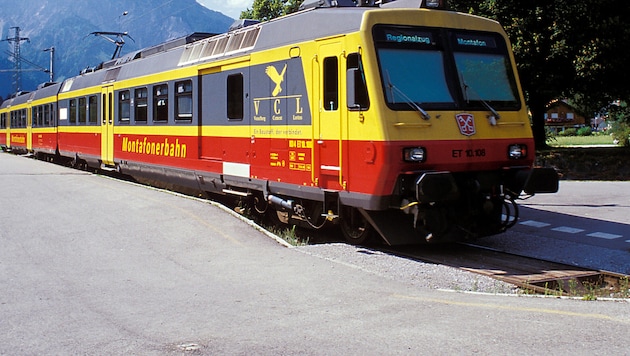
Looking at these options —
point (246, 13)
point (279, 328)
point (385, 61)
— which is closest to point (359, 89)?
point (385, 61)

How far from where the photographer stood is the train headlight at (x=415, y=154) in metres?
8.73

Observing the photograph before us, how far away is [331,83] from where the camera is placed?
9.58 m

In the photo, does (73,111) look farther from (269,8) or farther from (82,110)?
(269,8)

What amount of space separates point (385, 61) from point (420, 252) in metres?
2.83

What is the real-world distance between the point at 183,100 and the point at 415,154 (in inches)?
276

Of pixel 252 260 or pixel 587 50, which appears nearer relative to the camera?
pixel 252 260

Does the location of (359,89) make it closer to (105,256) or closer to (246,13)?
(105,256)

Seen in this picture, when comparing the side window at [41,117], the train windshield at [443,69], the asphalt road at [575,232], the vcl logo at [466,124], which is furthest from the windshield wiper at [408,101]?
the side window at [41,117]

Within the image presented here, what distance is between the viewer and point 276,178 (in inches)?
429

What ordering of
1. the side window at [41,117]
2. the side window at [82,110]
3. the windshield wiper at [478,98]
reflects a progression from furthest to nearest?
1. the side window at [41,117]
2. the side window at [82,110]
3. the windshield wiper at [478,98]

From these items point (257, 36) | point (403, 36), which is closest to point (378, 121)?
point (403, 36)

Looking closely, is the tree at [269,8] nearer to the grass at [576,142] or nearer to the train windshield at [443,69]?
the grass at [576,142]

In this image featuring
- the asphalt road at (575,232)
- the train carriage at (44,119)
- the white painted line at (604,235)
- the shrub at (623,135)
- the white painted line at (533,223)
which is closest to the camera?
the asphalt road at (575,232)

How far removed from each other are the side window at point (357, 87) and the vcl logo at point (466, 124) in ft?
4.33
